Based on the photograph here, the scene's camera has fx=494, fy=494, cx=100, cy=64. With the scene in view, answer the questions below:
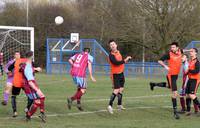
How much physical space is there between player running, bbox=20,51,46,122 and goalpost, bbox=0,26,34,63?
25908 mm

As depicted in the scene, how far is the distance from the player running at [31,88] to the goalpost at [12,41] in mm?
25908

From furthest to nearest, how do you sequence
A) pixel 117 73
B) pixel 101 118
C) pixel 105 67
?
pixel 105 67, pixel 117 73, pixel 101 118

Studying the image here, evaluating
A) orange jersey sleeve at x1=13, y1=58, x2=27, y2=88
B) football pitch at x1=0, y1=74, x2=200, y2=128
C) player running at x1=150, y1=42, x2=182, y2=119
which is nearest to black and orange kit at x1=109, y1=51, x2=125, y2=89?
football pitch at x1=0, y1=74, x2=200, y2=128

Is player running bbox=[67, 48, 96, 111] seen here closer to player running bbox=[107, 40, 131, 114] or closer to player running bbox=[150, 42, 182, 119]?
player running bbox=[107, 40, 131, 114]

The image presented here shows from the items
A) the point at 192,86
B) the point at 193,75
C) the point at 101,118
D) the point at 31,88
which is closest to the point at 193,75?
the point at 193,75

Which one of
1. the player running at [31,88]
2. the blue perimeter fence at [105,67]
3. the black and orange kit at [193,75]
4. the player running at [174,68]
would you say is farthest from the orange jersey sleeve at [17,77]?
the blue perimeter fence at [105,67]

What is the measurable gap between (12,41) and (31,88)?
27.2 meters

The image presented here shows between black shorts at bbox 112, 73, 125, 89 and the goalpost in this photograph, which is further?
the goalpost

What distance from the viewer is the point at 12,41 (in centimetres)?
3900

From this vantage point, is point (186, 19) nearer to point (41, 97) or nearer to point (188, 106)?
point (188, 106)

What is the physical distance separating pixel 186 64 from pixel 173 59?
3.31ft

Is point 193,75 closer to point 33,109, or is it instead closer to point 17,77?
point 33,109

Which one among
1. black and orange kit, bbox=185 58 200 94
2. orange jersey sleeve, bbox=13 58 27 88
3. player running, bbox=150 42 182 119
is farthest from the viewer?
black and orange kit, bbox=185 58 200 94

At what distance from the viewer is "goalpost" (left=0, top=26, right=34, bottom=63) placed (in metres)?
38.6
